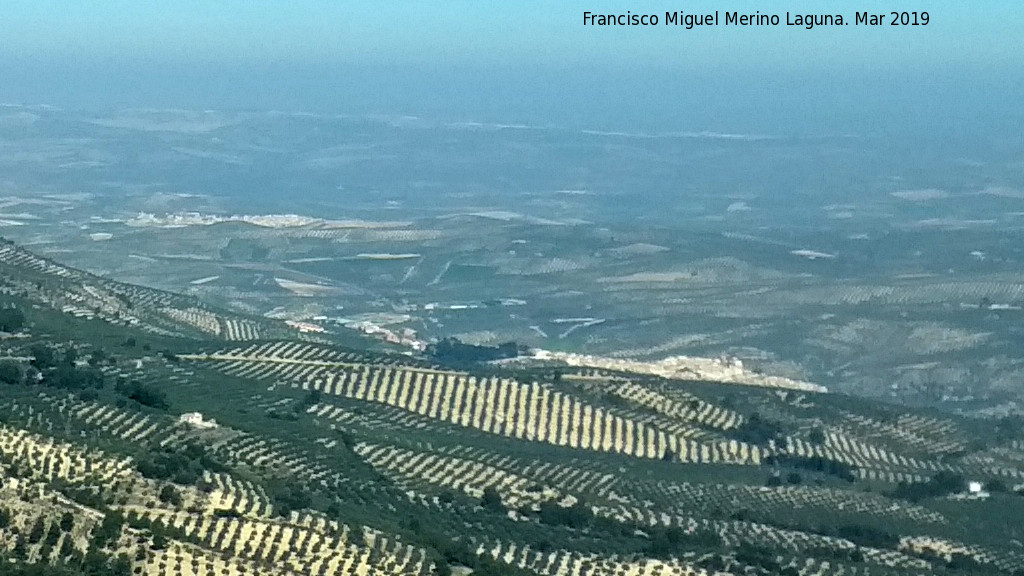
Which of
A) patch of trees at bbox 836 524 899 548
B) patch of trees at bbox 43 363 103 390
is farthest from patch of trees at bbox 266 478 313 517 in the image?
patch of trees at bbox 836 524 899 548

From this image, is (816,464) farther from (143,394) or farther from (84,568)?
(84,568)

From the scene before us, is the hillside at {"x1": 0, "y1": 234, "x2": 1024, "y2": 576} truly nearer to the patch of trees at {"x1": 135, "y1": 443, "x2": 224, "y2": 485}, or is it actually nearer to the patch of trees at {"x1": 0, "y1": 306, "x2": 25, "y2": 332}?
the patch of trees at {"x1": 135, "y1": 443, "x2": 224, "y2": 485}

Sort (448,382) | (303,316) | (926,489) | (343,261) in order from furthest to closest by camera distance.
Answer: (343,261) → (303,316) → (448,382) → (926,489)

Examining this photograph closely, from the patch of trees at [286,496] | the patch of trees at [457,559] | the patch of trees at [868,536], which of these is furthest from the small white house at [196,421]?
the patch of trees at [868,536]

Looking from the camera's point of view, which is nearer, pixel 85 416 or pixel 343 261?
pixel 85 416

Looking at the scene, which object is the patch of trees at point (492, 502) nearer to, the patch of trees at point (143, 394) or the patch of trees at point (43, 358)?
the patch of trees at point (143, 394)

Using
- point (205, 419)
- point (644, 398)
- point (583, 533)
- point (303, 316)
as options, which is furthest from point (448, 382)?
point (303, 316)

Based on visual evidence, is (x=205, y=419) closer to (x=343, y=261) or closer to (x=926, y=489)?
(x=926, y=489)
